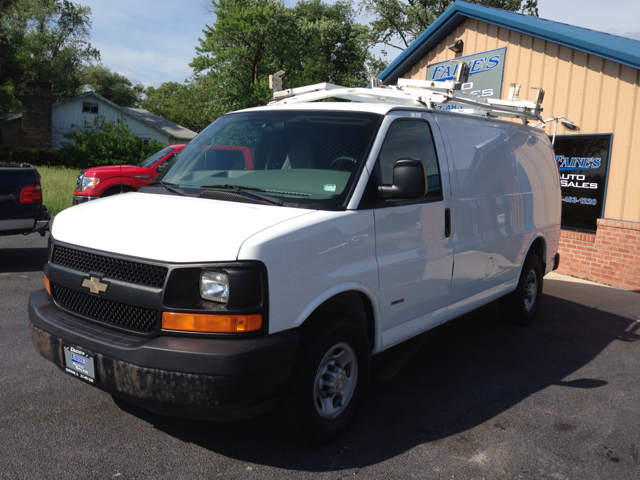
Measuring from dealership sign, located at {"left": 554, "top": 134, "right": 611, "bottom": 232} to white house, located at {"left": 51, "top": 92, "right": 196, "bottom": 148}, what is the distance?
123ft

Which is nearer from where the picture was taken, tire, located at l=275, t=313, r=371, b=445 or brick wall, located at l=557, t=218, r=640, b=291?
tire, located at l=275, t=313, r=371, b=445

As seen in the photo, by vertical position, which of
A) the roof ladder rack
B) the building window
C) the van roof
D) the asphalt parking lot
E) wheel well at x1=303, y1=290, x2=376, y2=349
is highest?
the building window

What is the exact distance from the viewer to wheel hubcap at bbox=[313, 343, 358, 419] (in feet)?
10.8

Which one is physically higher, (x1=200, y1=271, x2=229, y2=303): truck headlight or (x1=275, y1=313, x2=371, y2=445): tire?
(x1=200, y1=271, x2=229, y2=303): truck headlight

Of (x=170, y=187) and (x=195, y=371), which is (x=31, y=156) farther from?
(x=195, y=371)

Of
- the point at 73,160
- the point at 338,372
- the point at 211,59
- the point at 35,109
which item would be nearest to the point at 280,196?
the point at 338,372

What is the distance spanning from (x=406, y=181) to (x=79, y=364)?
221 centimetres

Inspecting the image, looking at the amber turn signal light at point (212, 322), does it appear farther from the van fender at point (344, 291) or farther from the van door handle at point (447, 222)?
the van door handle at point (447, 222)

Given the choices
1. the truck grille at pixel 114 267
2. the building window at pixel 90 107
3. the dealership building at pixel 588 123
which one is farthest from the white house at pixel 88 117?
the truck grille at pixel 114 267

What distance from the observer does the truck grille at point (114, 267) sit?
288cm

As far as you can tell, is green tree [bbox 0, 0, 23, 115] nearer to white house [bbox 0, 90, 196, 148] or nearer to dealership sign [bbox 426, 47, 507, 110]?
white house [bbox 0, 90, 196, 148]

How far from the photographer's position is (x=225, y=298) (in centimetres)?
278

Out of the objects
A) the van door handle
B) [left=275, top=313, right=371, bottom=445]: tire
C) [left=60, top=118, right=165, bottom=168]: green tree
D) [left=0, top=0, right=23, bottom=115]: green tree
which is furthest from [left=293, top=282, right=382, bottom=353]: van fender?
[left=0, top=0, right=23, bottom=115]: green tree

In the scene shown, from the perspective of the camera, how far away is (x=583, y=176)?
32.1 feet
